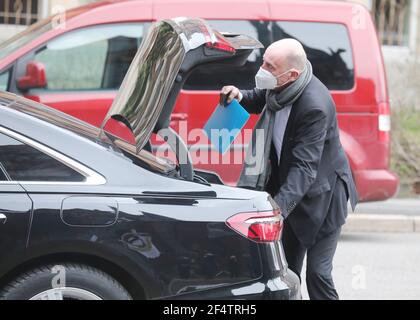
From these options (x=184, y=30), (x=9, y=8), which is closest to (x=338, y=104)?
(x=184, y=30)

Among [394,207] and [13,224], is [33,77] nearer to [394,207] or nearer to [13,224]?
[13,224]

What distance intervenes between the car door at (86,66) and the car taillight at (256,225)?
380cm

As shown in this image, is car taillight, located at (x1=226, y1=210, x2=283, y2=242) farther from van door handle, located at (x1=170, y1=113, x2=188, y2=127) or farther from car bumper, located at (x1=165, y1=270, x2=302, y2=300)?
van door handle, located at (x1=170, y1=113, x2=188, y2=127)

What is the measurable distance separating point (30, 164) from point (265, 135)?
1381 millimetres

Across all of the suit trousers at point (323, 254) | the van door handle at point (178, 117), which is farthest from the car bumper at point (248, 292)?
the van door handle at point (178, 117)

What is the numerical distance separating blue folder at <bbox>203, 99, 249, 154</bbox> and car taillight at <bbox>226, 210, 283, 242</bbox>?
771 millimetres

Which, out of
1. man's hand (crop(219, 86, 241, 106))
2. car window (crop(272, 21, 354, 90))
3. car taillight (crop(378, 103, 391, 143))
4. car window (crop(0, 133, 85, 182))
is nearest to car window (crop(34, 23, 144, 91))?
car window (crop(272, 21, 354, 90))

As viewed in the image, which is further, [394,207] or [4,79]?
[394,207]

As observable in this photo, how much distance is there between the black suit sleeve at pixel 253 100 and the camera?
5574 millimetres

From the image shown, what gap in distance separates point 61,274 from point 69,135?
660 millimetres

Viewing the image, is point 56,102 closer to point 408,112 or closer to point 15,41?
point 15,41

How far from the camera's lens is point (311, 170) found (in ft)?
16.6

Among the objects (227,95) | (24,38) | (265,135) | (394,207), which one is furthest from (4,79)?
(394,207)

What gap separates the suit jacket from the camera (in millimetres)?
5047
